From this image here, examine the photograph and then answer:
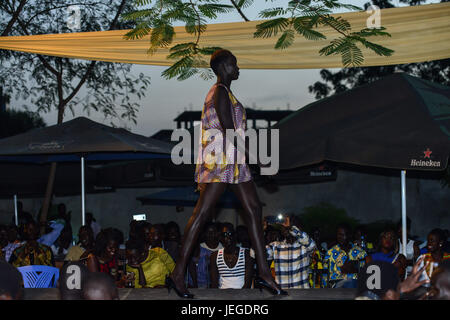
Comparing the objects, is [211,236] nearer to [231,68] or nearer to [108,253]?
[108,253]

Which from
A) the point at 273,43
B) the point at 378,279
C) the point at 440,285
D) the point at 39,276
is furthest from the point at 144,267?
the point at 440,285

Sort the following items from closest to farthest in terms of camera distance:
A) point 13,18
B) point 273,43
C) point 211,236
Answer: point 273,43, point 211,236, point 13,18

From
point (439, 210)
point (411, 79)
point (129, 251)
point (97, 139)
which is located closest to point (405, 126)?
point (411, 79)

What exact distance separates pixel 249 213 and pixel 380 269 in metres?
0.94

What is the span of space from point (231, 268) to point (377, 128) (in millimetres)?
2106

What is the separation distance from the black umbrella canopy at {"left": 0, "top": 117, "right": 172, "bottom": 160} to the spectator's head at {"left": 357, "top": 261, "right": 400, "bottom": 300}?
443cm

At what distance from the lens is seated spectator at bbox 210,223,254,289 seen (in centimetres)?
609

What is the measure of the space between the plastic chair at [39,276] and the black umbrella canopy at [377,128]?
2626 millimetres

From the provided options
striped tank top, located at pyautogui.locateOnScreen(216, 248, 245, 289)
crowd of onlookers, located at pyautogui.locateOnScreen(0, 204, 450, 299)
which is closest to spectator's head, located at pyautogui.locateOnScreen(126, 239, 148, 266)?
crowd of onlookers, located at pyautogui.locateOnScreen(0, 204, 450, 299)

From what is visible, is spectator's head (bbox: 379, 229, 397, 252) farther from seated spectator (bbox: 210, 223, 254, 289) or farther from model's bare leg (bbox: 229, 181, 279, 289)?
model's bare leg (bbox: 229, 181, 279, 289)

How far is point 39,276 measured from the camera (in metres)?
5.86

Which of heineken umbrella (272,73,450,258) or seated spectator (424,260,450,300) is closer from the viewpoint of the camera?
seated spectator (424,260,450,300)

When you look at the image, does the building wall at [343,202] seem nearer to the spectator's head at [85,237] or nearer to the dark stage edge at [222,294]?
the spectator's head at [85,237]

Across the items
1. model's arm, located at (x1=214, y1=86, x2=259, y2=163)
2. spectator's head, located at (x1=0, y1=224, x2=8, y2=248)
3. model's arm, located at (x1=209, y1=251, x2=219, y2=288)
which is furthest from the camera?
spectator's head, located at (x1=0, y1=224, x2=8, y2=248)
